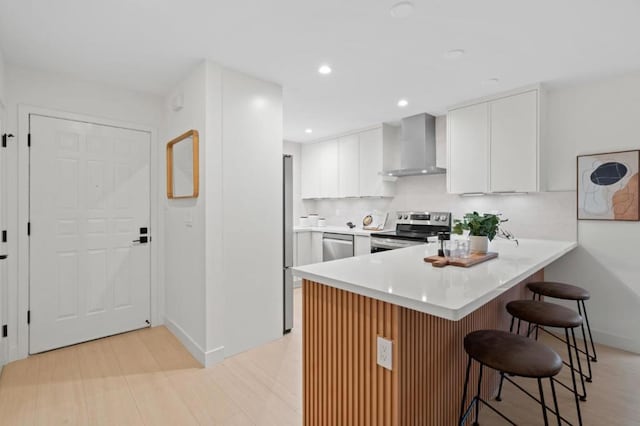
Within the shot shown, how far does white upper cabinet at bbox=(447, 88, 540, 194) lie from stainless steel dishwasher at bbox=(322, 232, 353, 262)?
1.52 meters

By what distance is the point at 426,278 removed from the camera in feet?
5.25

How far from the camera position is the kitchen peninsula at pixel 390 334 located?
1.35 meters

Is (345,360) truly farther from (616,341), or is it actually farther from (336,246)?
(336,246)

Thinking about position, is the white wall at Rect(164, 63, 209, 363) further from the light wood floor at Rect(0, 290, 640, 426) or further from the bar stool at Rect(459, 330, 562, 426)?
the bar stool at Rect(459, 330, 562, 426)

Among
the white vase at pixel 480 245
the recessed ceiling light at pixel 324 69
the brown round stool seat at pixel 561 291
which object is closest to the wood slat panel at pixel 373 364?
the white vase at pixel 480 245

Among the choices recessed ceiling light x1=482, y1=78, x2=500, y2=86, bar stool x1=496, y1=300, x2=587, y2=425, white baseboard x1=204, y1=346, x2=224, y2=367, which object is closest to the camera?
bar stool x1=496, y1=300, x2=587, y2=425

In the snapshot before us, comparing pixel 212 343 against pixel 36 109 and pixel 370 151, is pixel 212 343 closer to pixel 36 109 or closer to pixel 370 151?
pixel 36 109

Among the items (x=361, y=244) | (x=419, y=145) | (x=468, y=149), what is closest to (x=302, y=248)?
(x=361, y=244)

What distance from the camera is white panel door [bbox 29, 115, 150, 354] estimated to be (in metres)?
2.80

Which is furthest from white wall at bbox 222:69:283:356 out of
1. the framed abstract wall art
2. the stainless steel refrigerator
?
the framed abstract wall art

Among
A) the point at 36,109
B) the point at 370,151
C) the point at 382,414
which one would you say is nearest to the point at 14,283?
the point at 36,109

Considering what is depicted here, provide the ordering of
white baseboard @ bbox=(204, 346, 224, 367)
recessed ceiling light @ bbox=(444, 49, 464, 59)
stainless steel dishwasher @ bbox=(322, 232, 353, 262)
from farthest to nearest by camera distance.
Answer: stainless steel dishwasher @ bbox=(322, 232, 353, 262) < white baseboard @ bbox=(204, 346, 224, 367) < recessed ceiling light @ bbox=(444, 49, 464, 59)

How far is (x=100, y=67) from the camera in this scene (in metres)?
2.71

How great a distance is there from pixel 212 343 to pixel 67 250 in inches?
63.9
